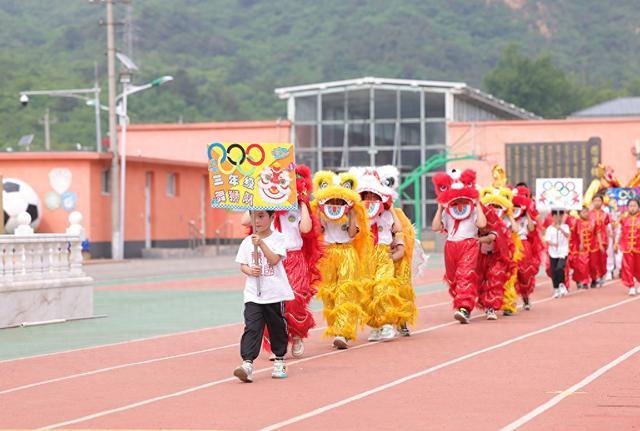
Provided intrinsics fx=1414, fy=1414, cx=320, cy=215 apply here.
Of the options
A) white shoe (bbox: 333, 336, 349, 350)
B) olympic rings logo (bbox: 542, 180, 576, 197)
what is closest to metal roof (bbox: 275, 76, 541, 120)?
olympic rings logo (bbox: 542, 180, 576, 197)

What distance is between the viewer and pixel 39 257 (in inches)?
792

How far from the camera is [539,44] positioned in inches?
6329

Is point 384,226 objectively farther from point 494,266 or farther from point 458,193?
point 494,266

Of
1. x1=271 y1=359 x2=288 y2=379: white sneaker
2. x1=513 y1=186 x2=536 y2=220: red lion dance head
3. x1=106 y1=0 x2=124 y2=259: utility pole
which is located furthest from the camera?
x1=106 y1=0 x2=124 y2=259: utility pole

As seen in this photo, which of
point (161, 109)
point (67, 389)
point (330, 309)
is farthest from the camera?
point (161, 109)

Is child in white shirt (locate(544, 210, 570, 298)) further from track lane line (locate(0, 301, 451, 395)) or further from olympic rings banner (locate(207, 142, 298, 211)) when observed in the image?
olympic rings banner (locate(207, 142, 298, 211))

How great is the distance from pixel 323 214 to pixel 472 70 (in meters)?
133

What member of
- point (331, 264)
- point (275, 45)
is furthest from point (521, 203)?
point (275, 45)

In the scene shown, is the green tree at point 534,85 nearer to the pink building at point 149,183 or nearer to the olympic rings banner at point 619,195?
the pink building at point 149,183

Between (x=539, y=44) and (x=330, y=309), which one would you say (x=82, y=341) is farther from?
(x=539, y=44)

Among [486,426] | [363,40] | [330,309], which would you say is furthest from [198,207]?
[363,40]

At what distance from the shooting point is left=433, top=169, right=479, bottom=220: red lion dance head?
18641 mm

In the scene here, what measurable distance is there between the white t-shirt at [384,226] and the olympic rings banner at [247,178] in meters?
3.92

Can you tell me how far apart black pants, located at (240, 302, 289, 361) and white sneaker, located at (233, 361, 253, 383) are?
245mm
